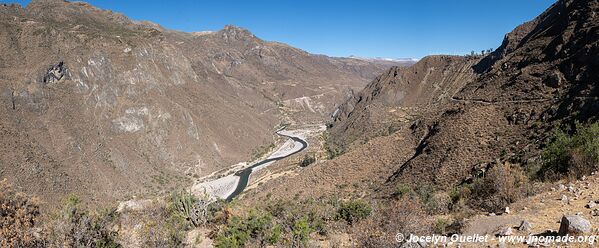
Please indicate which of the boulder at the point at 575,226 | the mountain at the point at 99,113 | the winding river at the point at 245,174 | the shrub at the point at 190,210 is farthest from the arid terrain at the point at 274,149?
the winding river at the point at 245,174

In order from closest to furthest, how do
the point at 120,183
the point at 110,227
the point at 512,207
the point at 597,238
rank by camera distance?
the point at 597,238 → the point at 512,207 → the point at 110,227 → the point at 120,183

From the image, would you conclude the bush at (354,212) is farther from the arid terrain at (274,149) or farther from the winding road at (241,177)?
the winding road at (241,177)

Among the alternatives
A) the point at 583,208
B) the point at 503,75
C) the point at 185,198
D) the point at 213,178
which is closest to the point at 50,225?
the point at 185,198

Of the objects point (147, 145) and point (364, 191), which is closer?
point (364, 191)

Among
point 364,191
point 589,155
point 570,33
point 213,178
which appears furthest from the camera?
point 213,178

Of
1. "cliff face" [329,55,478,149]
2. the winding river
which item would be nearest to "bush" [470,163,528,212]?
"cliff face" [329,55,478,149]

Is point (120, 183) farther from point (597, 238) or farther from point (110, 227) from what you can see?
point (597, 238)
